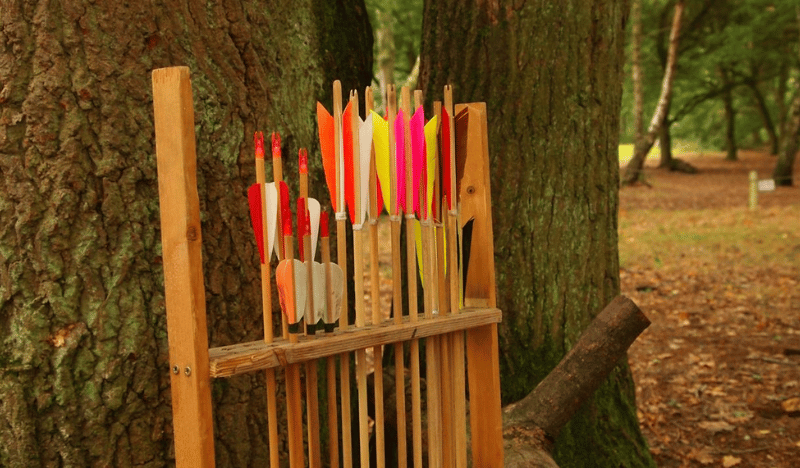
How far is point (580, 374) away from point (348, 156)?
1472 mm

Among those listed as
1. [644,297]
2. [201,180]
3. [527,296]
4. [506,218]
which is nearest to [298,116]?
[201,180]

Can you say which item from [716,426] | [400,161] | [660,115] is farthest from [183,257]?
[660,115]

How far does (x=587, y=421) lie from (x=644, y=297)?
395 centimetres

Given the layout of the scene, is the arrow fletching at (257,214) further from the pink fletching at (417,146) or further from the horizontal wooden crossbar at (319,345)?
the pink fletching at (417,146)

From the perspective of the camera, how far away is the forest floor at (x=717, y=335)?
3803 millimetres

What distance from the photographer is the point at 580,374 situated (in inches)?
106

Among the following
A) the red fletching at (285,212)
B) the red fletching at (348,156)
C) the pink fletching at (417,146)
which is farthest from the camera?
the pink fletching at (417,146)

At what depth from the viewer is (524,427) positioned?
264 centimetres

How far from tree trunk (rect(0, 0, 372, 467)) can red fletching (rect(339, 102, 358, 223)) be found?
1.91 feet

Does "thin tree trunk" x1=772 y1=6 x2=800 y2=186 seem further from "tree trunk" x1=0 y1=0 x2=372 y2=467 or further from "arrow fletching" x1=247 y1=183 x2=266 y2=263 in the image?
"arrow fletching" x1=247 y1=183 x2=266 y2=263

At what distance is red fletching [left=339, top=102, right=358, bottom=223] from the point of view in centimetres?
163

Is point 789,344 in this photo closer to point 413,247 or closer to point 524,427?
point 524,427

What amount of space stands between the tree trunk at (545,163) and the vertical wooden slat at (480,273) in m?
1.07

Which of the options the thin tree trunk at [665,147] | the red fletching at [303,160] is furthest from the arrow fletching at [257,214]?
the thin tree trunk at [665,147]
